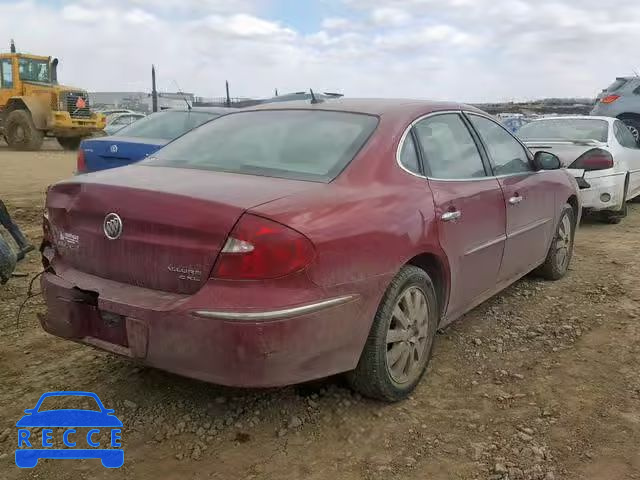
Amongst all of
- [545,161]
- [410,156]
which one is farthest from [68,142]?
[410,156]

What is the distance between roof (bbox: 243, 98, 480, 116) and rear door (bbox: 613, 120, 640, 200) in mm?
4650

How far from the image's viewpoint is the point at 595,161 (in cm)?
721

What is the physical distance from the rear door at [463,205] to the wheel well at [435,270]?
0.07m

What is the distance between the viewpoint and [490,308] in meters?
4.47

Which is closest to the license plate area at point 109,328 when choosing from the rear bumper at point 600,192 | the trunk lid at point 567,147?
the trunk lid at point 567,147

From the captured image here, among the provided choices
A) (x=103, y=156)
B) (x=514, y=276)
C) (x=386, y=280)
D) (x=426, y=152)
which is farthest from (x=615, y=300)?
(x=103, y=156)

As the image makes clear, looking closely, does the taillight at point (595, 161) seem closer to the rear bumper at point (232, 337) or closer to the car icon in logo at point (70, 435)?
the rear bumper at point (232, 337)

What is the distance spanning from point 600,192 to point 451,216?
476cm

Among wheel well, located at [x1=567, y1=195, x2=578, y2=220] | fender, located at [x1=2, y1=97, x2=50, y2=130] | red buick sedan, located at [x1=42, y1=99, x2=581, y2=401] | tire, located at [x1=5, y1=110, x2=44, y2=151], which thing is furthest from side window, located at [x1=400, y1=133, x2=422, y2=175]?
tire, located at [x1=5, y1=110, x2=44, y2=151]

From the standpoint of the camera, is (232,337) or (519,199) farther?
(519,199)

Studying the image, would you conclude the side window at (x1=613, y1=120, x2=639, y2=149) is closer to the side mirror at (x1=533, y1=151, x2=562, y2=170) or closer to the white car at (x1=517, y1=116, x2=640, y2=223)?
the white car at (x1=517, y1=116, x2=640, y2=223)

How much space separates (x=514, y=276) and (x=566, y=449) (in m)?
1.76

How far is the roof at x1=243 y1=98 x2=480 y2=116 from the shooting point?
3395 mm

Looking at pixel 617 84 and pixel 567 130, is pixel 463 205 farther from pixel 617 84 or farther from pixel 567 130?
pixel 617 84
